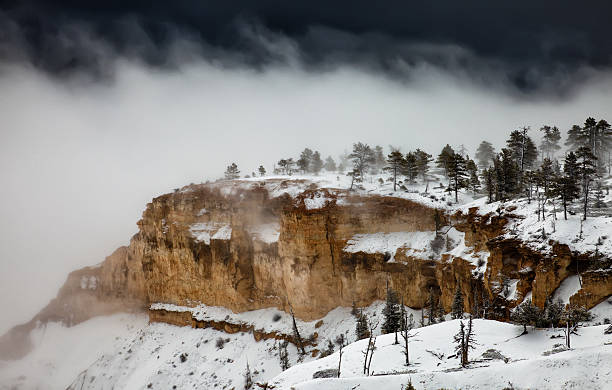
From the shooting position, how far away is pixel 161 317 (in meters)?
63.8

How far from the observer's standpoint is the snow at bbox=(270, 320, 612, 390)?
17672mm

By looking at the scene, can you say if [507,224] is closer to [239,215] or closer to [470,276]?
[470,276]

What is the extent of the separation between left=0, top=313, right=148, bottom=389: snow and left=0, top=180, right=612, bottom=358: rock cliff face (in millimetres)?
4606

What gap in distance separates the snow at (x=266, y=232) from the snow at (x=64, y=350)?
104ft

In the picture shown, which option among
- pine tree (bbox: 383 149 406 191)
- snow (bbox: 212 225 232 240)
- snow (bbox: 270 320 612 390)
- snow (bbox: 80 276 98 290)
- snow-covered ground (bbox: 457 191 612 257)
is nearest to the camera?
snow (bbox: 270 320 612 390)

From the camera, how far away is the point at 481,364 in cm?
2183

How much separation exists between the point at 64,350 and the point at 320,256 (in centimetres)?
5914

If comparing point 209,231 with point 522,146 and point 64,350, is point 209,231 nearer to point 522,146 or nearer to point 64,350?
point 64,350

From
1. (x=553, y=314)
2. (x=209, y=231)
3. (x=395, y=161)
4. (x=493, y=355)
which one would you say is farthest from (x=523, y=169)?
(x=209, y=231)

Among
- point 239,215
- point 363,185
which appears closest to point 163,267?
Answer: point 239,215

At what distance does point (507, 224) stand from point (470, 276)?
751cm

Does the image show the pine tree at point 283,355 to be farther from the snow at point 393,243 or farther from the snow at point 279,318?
the snow at point 393,243

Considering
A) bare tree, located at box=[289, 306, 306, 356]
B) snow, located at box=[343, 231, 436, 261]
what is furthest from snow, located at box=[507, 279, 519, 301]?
bare tree, located at box=[289, 306, 306, 356]

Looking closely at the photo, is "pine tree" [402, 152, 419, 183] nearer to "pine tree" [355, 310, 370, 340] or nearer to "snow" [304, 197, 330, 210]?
"snow" [304, 197, 330, 210]
